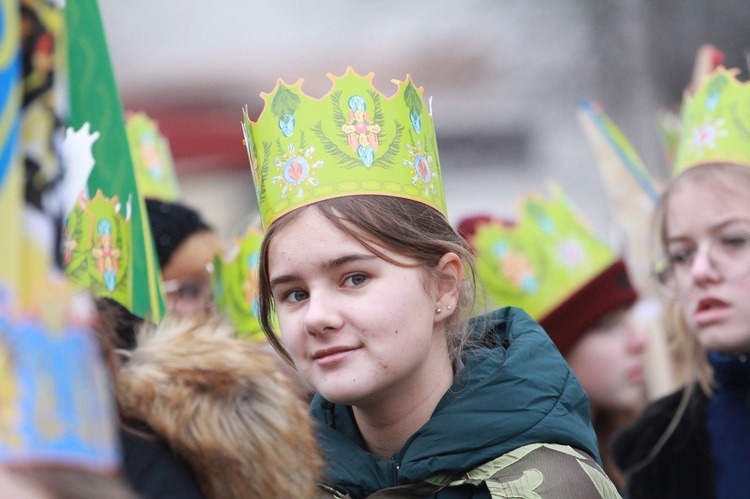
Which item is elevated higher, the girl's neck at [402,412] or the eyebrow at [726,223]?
the eyebrow at [726,223]

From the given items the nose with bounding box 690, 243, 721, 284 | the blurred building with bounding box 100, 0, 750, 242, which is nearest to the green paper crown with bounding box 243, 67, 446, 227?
the nose with bounding box 690, 243, 721, 284

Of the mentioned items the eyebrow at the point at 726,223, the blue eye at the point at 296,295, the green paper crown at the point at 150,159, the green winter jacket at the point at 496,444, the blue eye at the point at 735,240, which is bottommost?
the green winter jacket at the point at 496,444

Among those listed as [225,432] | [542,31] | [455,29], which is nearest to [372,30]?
[455,29]

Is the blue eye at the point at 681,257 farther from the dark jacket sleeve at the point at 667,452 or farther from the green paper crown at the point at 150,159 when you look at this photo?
the green paper crown at the point at 150,159

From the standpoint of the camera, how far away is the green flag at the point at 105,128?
236 cm

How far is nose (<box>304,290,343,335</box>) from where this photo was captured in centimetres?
211

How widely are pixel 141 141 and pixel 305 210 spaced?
98.9 inches

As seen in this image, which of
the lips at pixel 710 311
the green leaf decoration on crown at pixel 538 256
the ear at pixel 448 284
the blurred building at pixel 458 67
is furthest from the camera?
the blurred building at pixel 458 67

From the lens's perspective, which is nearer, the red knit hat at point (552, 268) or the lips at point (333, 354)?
the lips at point (333, 354)

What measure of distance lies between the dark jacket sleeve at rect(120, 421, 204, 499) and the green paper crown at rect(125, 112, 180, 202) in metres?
2.86

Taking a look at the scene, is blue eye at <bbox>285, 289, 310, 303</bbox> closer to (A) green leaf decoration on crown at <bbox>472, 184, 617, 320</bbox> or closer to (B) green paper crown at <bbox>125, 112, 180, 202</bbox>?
(A) green leaf decoration on crown at <bbox>472, 184, 617, 320</bbox>

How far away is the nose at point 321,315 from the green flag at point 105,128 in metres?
0.53

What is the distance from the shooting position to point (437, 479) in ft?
7.05

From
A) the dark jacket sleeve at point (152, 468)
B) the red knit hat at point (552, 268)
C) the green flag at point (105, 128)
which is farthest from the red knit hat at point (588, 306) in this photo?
the dark jacket sleeve at point (152, 468)
